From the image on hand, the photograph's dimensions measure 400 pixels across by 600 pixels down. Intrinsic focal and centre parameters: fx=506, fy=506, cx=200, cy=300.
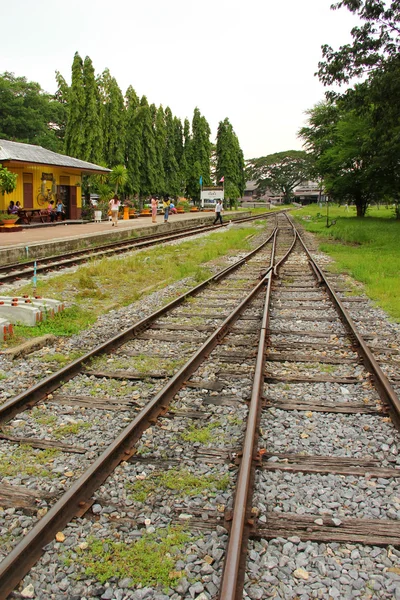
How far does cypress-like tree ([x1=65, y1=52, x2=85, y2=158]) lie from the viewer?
32500 mm

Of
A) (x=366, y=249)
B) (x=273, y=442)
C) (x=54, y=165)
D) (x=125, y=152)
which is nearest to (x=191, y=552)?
(x=273, y=442)

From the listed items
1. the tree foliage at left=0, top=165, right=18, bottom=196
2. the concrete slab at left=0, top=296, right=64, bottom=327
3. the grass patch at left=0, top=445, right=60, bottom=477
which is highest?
the tree foliage at left=0, top=165, right=18, bottom=196

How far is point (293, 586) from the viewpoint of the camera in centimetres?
256

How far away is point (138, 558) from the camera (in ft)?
8.98

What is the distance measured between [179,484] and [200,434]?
753 mm

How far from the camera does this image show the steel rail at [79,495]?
256 centimetres

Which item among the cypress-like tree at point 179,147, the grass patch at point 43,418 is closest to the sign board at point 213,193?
the cypress-like tree at point 179,147

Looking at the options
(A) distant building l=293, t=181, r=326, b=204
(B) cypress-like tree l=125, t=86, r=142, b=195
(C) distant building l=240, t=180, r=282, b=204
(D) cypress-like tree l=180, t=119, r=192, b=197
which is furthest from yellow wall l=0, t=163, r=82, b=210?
(A) distant building l=293, t=181, r=326, b=204

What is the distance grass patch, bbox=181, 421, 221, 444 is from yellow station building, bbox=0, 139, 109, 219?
72.1 ft

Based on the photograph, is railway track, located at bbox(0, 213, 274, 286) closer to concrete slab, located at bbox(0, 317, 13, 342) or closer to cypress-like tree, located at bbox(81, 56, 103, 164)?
concrete slab, located at bbox(0, 317, 13, 342)

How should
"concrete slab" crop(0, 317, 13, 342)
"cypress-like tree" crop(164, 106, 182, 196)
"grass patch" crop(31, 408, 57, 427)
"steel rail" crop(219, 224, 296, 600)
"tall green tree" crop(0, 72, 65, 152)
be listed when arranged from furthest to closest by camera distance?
"tall green tree" crop(0, 72, 65, 152) → "cypress-like tree" crop(164, 106, 182, 196) → "concrete slab" crop(0, 317, 13, 342) → "grass patch" crop(31, 408, 57, 427) → "steel rail" crop(219, 224, 296, 600)

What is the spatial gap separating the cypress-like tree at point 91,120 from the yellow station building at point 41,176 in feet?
14.6

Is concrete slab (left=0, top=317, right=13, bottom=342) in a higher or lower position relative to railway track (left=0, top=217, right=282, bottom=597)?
higher

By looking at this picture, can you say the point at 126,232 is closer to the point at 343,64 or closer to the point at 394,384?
the point at 343,64
